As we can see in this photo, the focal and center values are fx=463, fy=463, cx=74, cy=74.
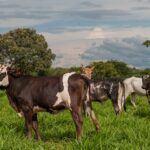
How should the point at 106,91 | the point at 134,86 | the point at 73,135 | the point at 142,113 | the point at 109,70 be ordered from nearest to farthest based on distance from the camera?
the point at 73,135, the point at 142,113, the point at 106,91, the point at 134,86, the point at 109,70

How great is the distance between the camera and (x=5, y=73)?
12945 mm

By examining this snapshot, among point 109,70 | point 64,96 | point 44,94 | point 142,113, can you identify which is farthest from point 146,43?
point 109,70

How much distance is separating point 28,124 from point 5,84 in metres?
1.41

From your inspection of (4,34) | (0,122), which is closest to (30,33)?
(4,34)

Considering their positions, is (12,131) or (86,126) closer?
(12,131)

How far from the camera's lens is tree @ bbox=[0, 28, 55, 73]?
77.1m

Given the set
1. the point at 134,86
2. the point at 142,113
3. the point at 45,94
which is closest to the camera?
the point at 45,94

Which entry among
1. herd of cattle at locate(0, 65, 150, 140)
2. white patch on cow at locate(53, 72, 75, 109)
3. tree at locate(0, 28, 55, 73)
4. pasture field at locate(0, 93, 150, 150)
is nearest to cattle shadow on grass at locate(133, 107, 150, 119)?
pasture field at locate(0, 93, 150, 150)

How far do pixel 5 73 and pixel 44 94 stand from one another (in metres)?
1.50

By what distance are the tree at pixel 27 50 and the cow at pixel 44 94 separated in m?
62.3

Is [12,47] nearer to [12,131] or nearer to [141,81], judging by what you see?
[141,81]

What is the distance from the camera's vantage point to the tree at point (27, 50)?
7706 cm

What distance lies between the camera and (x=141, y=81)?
25.1 m

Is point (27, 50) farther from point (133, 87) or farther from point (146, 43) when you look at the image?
point (133, 87)
